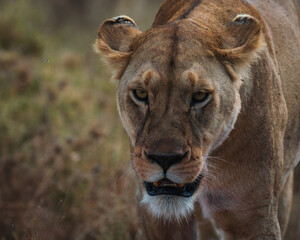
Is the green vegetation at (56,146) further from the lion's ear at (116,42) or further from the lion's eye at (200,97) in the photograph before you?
the lion's eye at (200,97)

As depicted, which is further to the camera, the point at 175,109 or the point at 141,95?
the point at 141,95

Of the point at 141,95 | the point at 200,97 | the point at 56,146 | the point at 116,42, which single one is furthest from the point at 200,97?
the point at 56,146

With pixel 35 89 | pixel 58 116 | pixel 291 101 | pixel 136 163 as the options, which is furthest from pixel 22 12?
pixel 136 163

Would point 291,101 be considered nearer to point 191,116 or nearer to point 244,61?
point 244,61

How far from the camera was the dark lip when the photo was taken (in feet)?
9.96

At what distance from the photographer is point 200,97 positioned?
303 cm

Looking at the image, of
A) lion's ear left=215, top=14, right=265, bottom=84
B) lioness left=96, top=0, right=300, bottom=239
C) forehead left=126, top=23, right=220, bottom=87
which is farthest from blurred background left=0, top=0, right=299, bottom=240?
lion's ear left=215, top=14, right=265, bottom=84

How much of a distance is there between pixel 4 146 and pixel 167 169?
313 cm

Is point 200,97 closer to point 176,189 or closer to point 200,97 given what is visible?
point 200,97

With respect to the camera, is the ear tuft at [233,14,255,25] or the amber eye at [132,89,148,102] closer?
the amber eye at [132,89,148,102]

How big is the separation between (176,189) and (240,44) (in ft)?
2.77

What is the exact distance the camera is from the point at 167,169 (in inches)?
114

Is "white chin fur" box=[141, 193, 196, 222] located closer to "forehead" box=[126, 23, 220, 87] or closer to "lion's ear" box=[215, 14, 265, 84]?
"forehead" box=[126, 23, 220, 87]

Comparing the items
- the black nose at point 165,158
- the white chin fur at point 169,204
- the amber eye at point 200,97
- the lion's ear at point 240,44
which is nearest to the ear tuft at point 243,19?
the lion's ear at point 240,44
